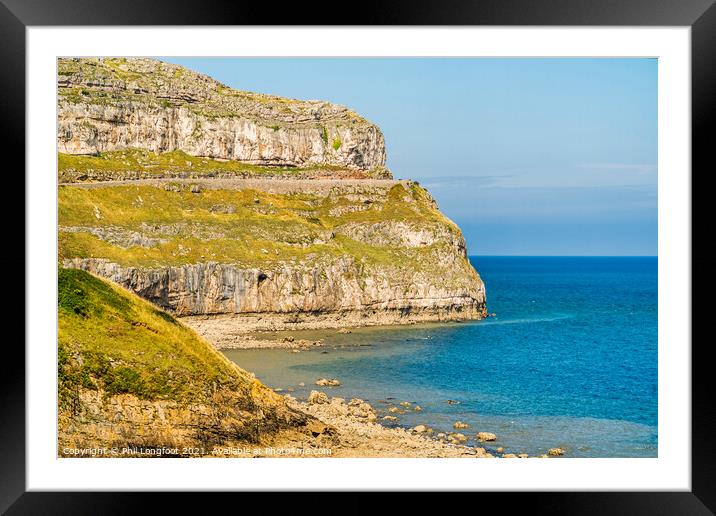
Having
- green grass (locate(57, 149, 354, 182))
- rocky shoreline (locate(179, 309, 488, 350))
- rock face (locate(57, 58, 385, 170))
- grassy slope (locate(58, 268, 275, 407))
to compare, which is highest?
rock face (locate(57, 58, 385, 170))

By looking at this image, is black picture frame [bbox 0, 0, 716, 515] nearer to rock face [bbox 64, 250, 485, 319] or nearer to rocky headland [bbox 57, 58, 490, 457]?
rocky headland [bbox 57, 58, 490, 457]

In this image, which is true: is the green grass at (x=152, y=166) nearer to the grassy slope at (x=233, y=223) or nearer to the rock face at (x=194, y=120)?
the rock face at (x=194, y=120)

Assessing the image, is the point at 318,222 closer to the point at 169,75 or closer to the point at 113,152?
the point at 113,152

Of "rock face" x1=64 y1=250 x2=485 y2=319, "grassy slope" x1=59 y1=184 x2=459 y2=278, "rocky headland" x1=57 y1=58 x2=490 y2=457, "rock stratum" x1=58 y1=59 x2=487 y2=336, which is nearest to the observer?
"rocky headland" x1=57 y1=58 x2=490 y2=457

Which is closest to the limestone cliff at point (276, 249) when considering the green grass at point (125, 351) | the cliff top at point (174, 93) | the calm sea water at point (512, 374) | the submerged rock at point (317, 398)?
the calm sea water at point (512, 374)

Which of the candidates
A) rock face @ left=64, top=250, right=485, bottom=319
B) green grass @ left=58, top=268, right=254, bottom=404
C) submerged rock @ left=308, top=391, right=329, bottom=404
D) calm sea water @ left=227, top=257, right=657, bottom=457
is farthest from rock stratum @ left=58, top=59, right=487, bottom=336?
green grass @ left=58, top=268, right=254, bottom=404

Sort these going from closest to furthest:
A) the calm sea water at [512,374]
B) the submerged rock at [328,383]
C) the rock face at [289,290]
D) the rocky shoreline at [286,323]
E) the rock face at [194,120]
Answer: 1. the calm sea water at [512,374]
2. the submerged rock at [328,383]
3. the rocky shoreline at [286,323]
4. the rock face at [289,290]
5. the rock face at [194,120]
